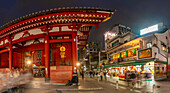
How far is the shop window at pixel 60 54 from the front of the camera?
14477mm

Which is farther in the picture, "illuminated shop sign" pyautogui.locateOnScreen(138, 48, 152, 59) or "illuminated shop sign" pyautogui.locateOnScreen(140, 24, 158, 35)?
"illuminated shop sign" pyautogui.locateOnScreen(140, 24, 158, 35)

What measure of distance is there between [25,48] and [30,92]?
11287mm

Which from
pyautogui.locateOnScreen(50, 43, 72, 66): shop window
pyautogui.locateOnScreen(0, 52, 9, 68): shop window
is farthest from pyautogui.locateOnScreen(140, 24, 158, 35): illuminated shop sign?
pyautogui.locateOnScreen(0, 52, 9, 68): shop window

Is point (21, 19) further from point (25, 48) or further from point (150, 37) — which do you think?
point (150, 37)

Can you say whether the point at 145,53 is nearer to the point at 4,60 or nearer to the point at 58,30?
the point at 58,30

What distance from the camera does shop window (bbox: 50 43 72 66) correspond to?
14.5m

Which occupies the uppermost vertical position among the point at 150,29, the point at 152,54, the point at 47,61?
the point at 150,29

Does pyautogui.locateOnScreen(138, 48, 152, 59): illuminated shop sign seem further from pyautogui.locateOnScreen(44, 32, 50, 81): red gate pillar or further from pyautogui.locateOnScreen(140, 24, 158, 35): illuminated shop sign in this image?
pyautogui.locateOnScreen(44, 32, 50, 81): red gate pillar

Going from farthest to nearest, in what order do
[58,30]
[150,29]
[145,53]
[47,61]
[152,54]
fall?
1. [150,29]
2. [145,53]
3. [152,54]
4. [58,30]
5. [47,61]

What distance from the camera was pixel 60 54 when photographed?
14516 mm

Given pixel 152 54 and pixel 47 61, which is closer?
pixel 47 61

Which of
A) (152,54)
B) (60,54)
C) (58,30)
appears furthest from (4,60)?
(152,54)

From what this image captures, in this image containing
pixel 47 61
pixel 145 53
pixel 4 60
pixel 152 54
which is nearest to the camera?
pixel 47 61

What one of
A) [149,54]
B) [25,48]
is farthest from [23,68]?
[149,54]
